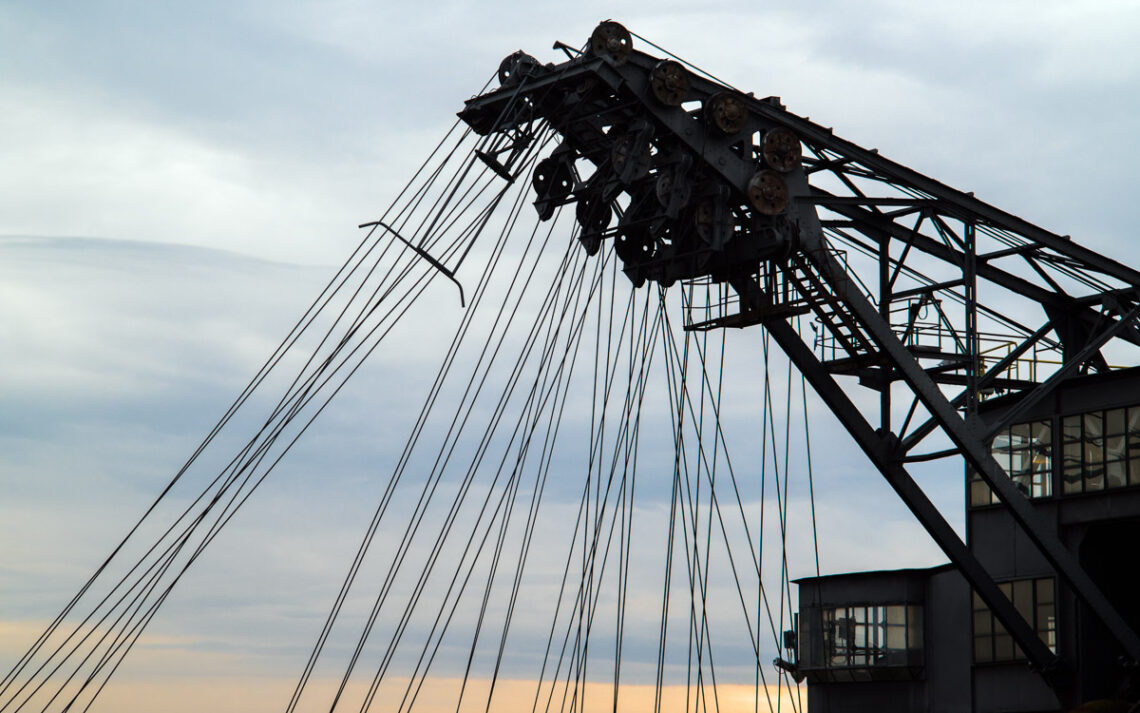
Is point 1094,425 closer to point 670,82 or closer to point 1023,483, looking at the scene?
point 1023,483

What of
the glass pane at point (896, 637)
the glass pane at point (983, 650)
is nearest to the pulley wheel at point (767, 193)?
the glass pane at point (983, 650)

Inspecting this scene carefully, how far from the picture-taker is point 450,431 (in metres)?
23.2

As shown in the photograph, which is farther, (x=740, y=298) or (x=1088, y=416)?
(x=1088, y=416)

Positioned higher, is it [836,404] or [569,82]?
[569,82]

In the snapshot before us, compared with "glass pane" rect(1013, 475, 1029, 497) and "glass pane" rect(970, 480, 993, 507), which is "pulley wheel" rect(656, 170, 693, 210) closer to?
"glass pane" rect(1013, 475, 1029, 497)

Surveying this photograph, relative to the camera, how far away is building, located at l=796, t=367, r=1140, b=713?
104ft

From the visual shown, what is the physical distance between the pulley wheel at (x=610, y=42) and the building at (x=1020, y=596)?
14335mm

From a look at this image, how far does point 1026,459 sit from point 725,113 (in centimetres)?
1407

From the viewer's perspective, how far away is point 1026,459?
112ft

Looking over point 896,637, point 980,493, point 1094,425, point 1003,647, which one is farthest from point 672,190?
point 896,637

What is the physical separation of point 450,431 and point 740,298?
6994 mm

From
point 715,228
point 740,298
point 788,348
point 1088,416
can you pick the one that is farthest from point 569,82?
point 1088,416

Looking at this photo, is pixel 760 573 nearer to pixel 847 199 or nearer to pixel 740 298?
pixel 740 298

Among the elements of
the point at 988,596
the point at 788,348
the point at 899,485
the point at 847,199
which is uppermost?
the point at 847,199
